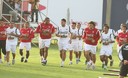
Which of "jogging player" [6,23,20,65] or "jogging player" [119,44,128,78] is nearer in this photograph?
"jogging player" [119,44,128,78]

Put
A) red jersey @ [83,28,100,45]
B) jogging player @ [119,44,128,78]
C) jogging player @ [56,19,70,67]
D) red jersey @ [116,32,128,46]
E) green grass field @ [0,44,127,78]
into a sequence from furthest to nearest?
jogging player @ [56,19,70,67]
red jersey @ [116,32,128,46]
red jersey @ [83,28,100,45]
green grass field @ [0,44,127,78]
jogging player @ [119,44,128,78]

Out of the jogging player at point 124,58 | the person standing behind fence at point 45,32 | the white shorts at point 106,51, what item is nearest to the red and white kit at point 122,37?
the white shorts at point 106,51

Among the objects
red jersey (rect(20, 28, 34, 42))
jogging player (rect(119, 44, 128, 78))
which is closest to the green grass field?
red jersey (rect(20, 28, 34, 42))

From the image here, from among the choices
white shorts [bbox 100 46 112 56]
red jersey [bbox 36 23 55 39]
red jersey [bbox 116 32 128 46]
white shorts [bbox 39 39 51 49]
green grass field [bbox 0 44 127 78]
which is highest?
red jersey [bbox 36 23 55 39]

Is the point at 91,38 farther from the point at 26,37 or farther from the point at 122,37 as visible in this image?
the point at 26,37

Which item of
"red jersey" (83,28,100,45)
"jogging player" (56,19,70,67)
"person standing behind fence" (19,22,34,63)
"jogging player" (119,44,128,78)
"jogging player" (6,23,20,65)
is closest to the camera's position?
"jogging player" (119,44,128,78)

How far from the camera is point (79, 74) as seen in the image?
739 inches

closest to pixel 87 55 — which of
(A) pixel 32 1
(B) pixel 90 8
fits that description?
(A) pixel 32 1

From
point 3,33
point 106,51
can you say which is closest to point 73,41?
point 106,51

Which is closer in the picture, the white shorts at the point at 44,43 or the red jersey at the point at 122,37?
the red jersey at the point at 122,37

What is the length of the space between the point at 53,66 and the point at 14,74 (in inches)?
136

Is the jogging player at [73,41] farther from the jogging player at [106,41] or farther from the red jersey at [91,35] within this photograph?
the red jersey at [91,35]

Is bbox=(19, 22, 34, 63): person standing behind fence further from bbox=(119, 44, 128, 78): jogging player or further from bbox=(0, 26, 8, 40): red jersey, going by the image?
bbox=(119, 44, 128, 78): jogging player

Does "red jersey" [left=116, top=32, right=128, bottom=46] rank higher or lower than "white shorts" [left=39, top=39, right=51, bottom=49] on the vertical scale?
higher
